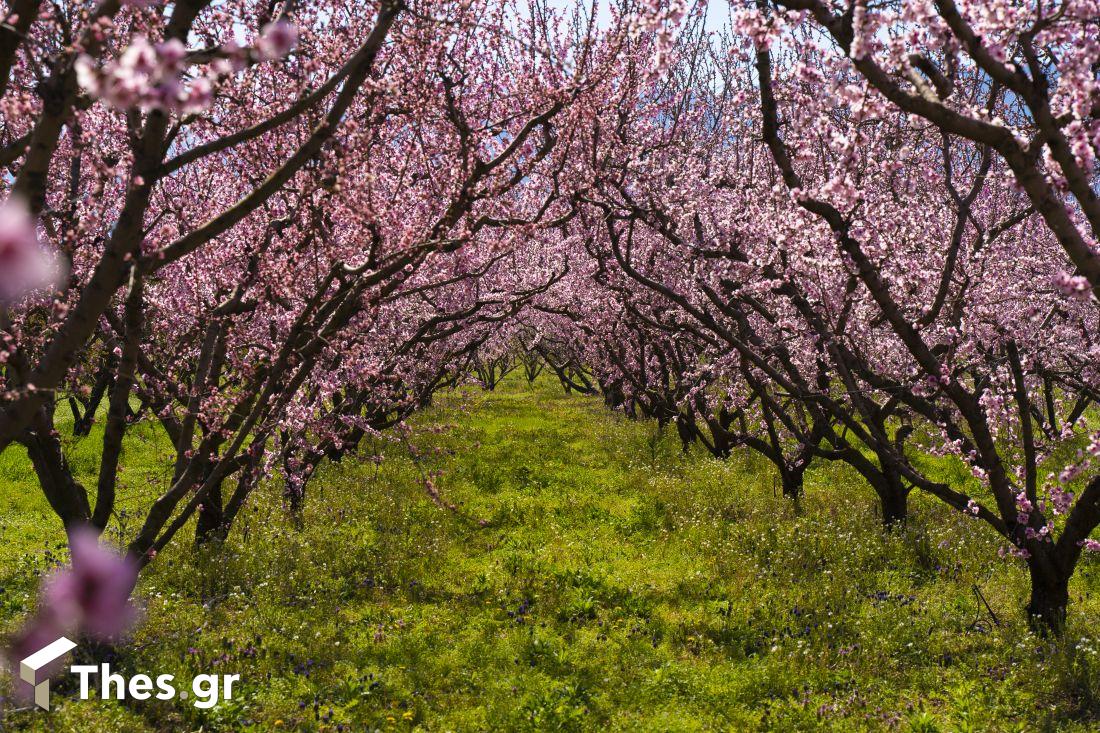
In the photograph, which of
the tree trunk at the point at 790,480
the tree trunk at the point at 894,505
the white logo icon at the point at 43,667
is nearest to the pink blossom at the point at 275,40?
the white logo icon at the point at 43,667

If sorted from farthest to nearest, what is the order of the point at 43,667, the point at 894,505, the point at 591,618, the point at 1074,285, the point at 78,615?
the point at 894,505 → the point at 591,618 → the point at 43,667 → the point at 78,615 → the point at 1074,285

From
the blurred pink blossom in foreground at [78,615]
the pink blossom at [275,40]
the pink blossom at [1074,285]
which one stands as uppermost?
the pink blossom at [275,40]

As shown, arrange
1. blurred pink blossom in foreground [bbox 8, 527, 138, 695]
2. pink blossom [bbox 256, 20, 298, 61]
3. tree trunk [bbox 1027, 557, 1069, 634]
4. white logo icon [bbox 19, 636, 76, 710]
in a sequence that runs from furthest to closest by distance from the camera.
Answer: tree trunk [bbox 1027, 557, 1069, 634] < white logo icon [bbox 19, 636, 76, 710] < blurred pink blossom in foreground [bbox 8, 527, 138, 695] < pink blossom [bbox 256, 20, 298, 61]

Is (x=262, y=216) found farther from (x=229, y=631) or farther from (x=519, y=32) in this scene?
(x=229, y=631)

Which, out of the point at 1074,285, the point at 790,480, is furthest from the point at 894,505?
the point at 1074,285

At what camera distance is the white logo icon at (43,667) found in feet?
21.6

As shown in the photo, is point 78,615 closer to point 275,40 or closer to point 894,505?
point 275,40

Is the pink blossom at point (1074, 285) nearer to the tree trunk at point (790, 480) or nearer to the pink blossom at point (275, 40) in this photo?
the pink blossom at point (275, 40)

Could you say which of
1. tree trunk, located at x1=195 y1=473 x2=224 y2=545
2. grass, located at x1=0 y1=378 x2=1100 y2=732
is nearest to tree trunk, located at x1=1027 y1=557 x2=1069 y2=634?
grass, located at x1=0 y1=378 x2=1100 y2=732
